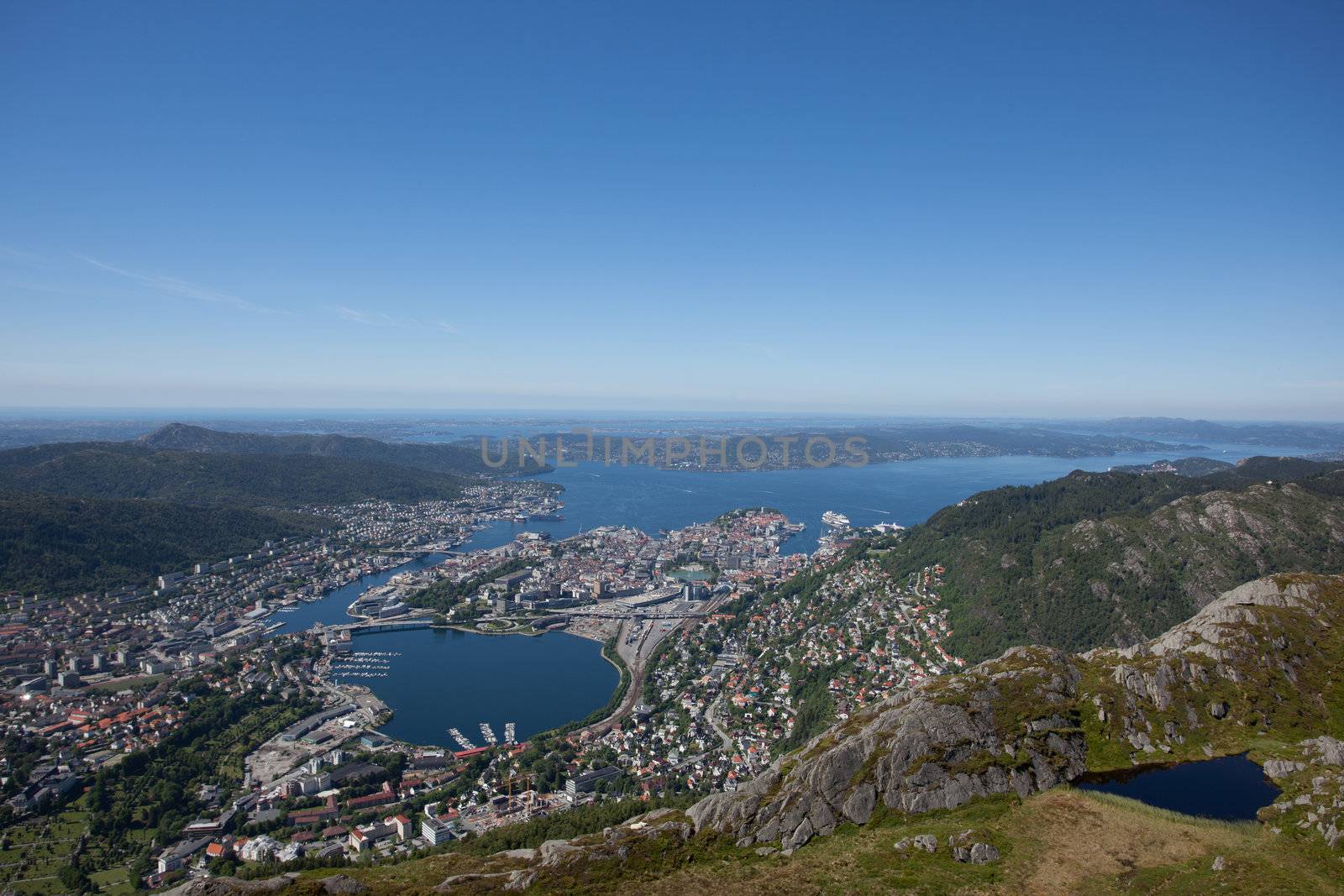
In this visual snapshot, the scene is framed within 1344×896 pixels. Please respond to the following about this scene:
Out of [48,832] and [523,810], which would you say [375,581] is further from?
[523,810]

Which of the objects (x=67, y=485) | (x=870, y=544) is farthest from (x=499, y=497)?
(x=870, y=544)

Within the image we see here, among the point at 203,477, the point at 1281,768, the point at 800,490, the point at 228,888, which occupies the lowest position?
the point at 800,490

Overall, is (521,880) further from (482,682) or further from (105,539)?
(105,539)

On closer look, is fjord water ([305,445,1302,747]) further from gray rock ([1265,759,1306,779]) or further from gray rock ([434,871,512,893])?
gray rock ([1265,759,1306,779])

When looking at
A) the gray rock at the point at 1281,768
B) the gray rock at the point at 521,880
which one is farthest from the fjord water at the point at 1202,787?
the gray rock at the point at 521,880

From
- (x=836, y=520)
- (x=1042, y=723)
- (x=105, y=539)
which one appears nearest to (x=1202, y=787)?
(x=1042, y=723)

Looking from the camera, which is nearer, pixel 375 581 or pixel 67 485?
pixel 375 581

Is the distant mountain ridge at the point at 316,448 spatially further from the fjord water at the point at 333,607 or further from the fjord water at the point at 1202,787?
the fjord water at the point at 1202,787
